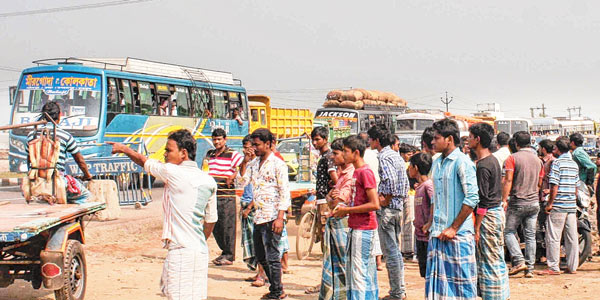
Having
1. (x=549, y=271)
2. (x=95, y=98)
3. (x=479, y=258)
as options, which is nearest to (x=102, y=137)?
(x=95, y=98)

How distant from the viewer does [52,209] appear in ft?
22.5

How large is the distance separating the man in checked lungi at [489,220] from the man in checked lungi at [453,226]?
0.48m

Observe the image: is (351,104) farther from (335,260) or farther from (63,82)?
(335,260)

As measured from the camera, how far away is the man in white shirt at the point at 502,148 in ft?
31.5

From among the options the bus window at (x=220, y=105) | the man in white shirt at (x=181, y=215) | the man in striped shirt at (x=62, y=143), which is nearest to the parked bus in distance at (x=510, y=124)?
the bus window at (x=220, y=105)

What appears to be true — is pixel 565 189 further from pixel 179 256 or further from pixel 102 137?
pixel 102 137

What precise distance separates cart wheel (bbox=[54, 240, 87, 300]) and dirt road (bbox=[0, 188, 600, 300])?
0.73 metres

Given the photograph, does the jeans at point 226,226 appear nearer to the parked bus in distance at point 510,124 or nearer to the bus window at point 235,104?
the bus window at point 235,104

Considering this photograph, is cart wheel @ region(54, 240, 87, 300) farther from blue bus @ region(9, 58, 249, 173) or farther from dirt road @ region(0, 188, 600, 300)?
blue bus @ region(9, 58, 249, 173)

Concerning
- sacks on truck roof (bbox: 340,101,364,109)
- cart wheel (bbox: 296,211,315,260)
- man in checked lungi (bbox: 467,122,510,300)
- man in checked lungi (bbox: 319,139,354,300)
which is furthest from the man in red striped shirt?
sacks on truck roof (bbox: 340,101,364,109)

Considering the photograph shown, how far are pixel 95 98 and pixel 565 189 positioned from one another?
1326cm

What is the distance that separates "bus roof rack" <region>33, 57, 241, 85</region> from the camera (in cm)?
1945

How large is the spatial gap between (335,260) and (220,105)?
1850 cm

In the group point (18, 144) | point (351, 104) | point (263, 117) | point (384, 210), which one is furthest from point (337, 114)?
point (384, 210)
